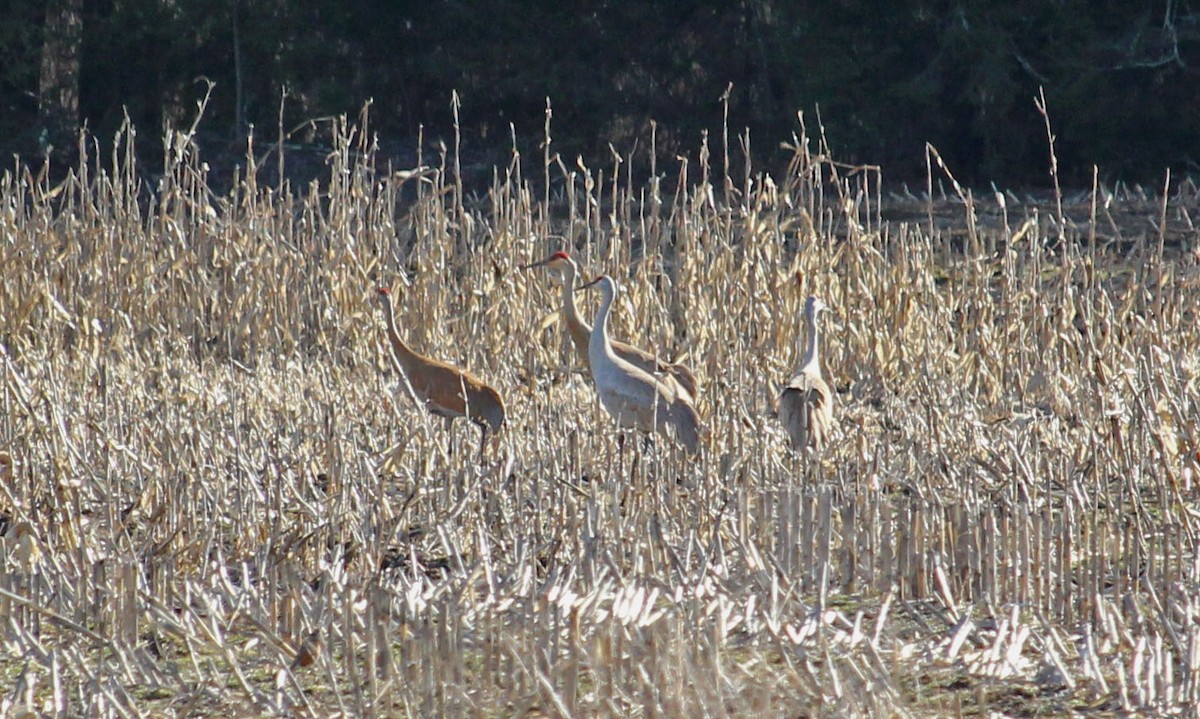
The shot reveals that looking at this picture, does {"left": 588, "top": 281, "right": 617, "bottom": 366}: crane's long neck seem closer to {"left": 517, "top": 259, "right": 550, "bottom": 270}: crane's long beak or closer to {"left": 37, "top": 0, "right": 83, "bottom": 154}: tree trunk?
{"left": 517, "top": 259, "right": 550, "bottom": 270}: crane's long beak

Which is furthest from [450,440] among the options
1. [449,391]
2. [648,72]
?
[648,72]

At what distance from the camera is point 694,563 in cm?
374

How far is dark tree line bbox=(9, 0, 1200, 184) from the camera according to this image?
14.1m

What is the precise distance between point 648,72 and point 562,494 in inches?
496

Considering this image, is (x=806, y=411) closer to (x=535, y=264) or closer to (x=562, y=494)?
(x=562, y=494)

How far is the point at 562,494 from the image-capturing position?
396cm

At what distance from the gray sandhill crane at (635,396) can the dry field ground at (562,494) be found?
17cm

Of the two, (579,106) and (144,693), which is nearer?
(144,693)

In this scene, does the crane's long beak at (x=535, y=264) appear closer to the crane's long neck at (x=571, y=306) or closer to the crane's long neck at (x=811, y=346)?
the crane's long neck at (x=571, y=306)

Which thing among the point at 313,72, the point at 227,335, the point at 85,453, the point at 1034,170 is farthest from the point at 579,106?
the point at 85,453

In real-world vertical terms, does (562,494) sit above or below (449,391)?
below

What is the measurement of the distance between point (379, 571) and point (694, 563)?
2.28 feet

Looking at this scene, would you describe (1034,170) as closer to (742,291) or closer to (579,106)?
(579,106)

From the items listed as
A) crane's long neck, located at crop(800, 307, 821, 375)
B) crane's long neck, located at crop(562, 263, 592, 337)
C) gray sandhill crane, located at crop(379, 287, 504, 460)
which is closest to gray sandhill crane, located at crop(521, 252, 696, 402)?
crane's long neck, located at crop(562, 263, 592, 337)
